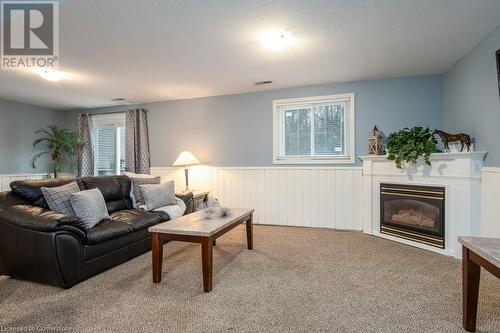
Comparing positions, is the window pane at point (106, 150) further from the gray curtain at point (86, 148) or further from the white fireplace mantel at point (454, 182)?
the white fireplace mantel at point (454, 182)

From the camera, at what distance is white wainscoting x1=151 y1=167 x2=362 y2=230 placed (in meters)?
4.31

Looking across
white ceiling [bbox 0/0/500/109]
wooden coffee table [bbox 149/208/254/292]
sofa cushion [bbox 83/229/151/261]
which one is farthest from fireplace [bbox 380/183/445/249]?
sofa cushion [bbox 83/229/151/261]

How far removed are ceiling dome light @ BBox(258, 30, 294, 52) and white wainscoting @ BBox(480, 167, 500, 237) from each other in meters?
2.38

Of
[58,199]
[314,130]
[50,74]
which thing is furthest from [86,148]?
[314,130]

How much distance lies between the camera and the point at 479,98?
2.98 metres

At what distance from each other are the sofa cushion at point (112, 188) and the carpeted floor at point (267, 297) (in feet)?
3.33

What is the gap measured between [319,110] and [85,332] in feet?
13.3

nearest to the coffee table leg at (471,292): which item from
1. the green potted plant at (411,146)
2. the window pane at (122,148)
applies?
the green potted plant at (411,146)

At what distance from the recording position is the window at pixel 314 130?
4383mm

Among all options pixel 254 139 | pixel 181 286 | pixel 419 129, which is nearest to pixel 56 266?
pixel 181 286

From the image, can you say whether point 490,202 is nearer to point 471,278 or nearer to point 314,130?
point 471,278

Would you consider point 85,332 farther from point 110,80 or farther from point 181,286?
point 110,80
